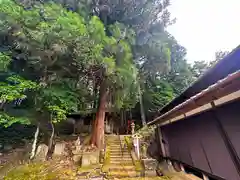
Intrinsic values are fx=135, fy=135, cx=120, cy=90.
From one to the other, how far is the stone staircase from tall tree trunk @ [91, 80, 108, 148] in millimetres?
742

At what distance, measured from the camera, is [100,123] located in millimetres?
7762

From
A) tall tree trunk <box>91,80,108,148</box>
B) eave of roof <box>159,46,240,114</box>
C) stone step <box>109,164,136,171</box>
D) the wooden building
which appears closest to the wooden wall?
the wooden building

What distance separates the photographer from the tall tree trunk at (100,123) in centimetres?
731

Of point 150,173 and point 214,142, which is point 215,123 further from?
point 150,173

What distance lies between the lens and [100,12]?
27.0 ft

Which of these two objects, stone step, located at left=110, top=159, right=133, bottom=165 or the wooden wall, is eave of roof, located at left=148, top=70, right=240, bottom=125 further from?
stone step, located at left=110, top=159, right=133, bottom=165

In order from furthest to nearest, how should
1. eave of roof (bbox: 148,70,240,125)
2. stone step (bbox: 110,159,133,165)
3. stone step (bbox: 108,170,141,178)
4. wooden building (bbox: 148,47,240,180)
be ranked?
stone step (bbox: 110,159,133,165)
stone step (bbox: 108,170,141,178)
wooden building (bbox: 148,47,240,180)
eave of roof (bbox: 148,70,240,125)

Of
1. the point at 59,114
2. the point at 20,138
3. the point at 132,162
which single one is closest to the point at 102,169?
the point at 132,162

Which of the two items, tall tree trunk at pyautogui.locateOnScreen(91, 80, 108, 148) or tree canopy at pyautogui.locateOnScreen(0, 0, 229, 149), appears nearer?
tree canopy at pyautogui.locateOnScreen(0, 0, 229, 149)

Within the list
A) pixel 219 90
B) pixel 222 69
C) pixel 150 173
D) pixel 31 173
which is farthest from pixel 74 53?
pixel 150 173

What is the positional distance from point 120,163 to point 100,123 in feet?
8.55

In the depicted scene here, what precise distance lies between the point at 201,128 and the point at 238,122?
4.40 ft

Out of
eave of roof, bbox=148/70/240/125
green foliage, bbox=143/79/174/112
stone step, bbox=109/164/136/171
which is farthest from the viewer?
green foliage, bbox=143/79/174/112

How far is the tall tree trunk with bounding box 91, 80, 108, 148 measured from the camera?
7.31 metres
